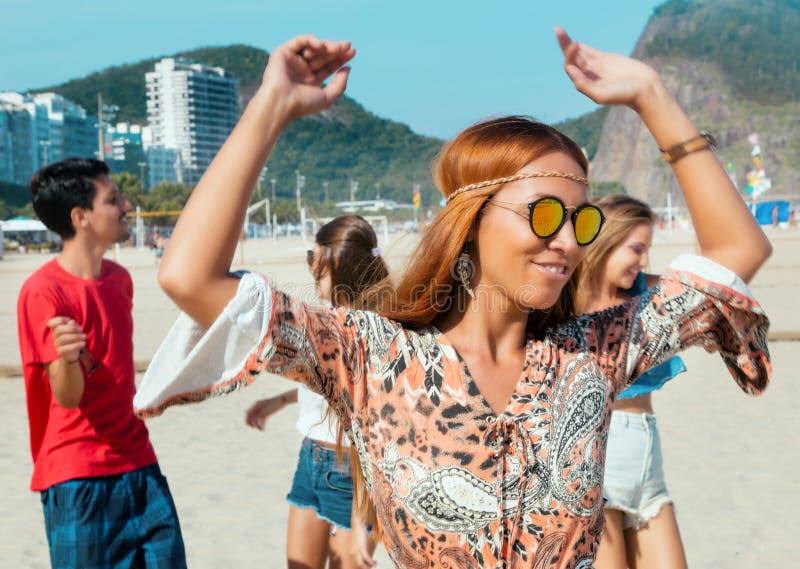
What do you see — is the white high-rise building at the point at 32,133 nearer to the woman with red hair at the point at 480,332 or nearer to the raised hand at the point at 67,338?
the raised hand at the point at 67,338

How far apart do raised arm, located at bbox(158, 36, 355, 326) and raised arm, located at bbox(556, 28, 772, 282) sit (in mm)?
530

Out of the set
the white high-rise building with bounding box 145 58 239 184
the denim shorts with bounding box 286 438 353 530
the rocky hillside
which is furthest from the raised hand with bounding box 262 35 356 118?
the white high-rise building with bounding box 145 58 239 184

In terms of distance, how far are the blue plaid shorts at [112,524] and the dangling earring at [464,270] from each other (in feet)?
5.36

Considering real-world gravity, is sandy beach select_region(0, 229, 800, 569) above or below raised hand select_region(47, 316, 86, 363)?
below

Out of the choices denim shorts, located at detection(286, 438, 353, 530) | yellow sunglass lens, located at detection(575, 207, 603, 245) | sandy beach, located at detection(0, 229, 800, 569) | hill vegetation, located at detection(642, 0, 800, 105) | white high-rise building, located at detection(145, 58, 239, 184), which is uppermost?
hill vegetation, located at detection(642, 0, 800, 105)

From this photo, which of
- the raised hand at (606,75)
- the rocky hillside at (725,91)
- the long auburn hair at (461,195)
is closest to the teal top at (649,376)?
the raised hand at (606,75)

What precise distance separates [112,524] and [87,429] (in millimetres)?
304

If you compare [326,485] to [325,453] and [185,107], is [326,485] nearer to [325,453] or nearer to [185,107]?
[325,453]

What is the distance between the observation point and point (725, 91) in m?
152

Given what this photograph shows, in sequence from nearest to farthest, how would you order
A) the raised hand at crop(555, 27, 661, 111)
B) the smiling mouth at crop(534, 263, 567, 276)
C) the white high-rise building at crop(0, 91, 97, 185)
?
the smiling mouth at crop(534, 263, 567, 276) → the raised hand at crop(555, 27, 661, 111) → the white high-rise building at crop(0, 91, 97, 185)

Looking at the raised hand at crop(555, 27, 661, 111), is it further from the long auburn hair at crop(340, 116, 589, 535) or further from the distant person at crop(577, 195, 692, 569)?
the distant person at crop(577, 195, 692, 569)

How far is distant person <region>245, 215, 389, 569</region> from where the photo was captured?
11.0ft

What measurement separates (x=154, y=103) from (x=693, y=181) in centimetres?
20104

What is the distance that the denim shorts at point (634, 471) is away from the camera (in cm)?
332
